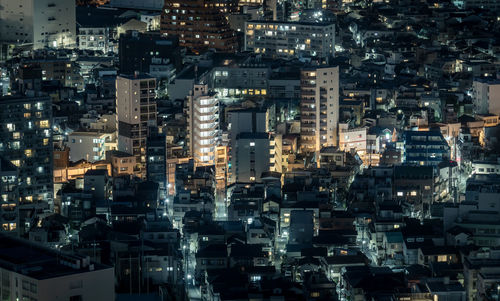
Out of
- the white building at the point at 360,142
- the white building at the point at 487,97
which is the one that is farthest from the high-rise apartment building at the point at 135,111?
the white building at the point at 487,97

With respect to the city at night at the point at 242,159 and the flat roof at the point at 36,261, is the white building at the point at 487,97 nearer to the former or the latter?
the city at night at the point at 242,159

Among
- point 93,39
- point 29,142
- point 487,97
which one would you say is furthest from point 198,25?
point 29,142

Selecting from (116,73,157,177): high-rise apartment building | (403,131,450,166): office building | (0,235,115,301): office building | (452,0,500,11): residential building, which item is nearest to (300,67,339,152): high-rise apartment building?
(403,131,450,166): office building

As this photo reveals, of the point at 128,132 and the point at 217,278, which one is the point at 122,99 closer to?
the point at 128,132

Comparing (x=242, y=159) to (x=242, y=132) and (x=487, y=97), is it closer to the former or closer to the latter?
(x=242, y=132)

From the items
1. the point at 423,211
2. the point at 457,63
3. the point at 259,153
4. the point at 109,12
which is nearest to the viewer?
the point at 423,211

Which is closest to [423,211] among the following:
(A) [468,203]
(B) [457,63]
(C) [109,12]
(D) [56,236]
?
(A) [468,203]
